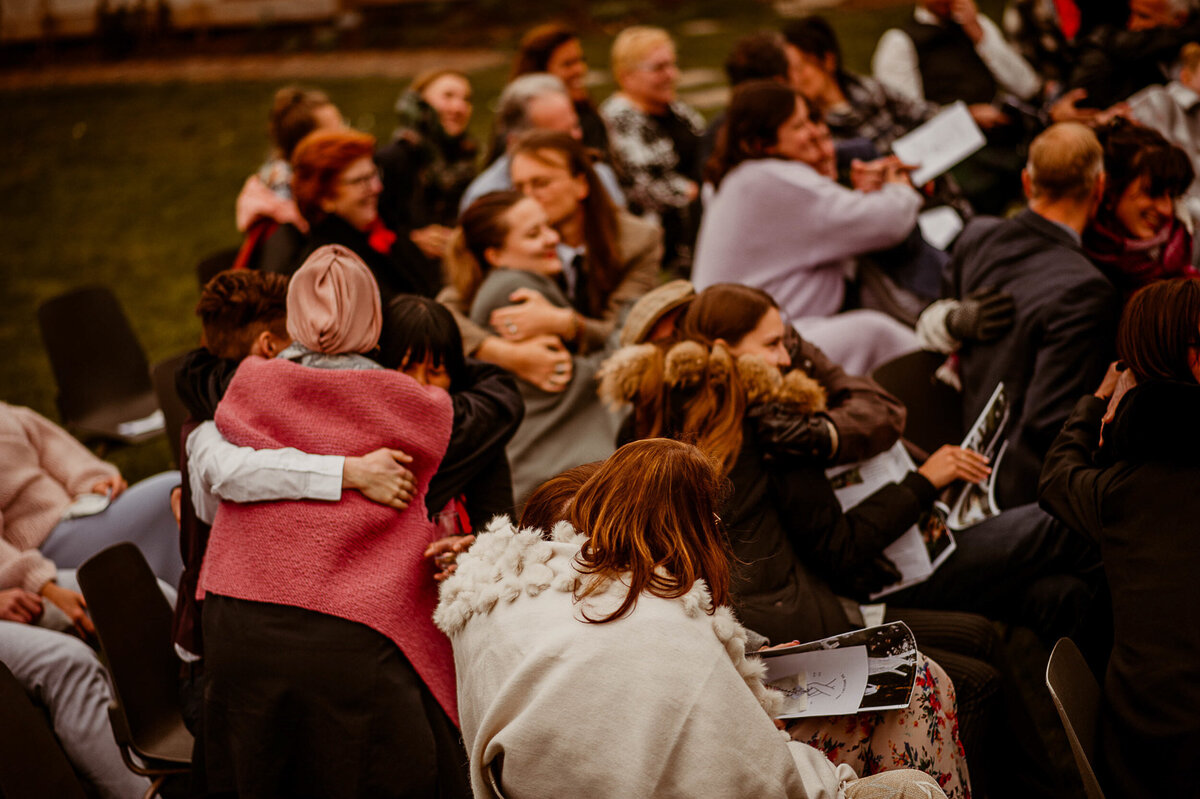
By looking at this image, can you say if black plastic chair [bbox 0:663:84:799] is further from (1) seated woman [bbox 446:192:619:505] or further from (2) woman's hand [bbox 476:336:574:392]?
(2) woman's hand [bbox 476:336:574:392]

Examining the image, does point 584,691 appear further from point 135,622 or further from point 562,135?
point 562,135

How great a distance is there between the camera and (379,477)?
2393 millimetres

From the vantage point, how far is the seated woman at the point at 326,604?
7.68 feet

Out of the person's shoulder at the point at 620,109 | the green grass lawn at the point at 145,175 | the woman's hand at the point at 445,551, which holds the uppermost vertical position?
the woman's hand at the point at 445,551

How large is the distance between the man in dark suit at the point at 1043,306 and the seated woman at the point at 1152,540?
2.56ft

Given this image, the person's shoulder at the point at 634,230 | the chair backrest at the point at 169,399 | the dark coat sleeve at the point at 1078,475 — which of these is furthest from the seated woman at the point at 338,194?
the dark coat sleeve at the point at 1078,475

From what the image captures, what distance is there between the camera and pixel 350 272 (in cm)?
256

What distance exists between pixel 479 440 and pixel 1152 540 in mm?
1642

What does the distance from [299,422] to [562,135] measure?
7.72ft

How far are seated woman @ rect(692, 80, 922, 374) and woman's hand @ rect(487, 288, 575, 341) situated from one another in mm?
866

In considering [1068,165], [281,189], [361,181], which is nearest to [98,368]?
[281,189]

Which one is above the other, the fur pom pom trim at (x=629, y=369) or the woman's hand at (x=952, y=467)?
the fur pom pom trim at (x=629, y=369)

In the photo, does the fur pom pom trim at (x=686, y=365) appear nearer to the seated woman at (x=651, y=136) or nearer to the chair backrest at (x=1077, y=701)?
the chair backrest at (x=1077, y=701)

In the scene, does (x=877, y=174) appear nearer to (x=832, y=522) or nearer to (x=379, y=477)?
(x=832, y=522)
